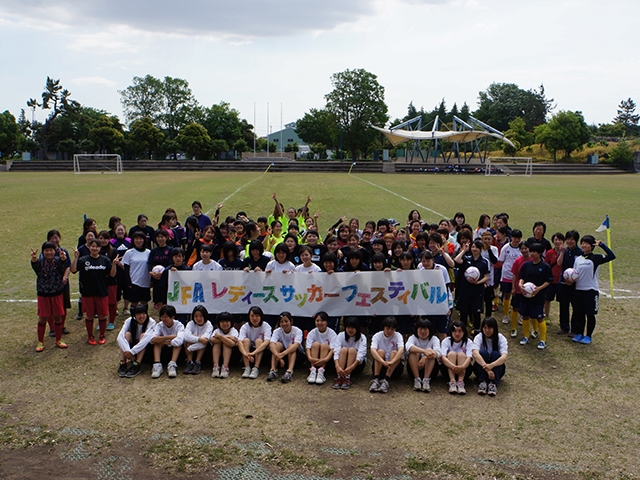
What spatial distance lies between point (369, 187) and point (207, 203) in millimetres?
14044

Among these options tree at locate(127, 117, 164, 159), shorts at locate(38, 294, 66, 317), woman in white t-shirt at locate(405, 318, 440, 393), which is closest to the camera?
woman in white t-shirt at locate(405, 318, 440, 393)

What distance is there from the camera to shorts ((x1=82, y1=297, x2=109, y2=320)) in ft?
27.1

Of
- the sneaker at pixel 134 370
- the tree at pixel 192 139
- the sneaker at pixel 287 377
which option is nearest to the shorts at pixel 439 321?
the sneaker at pixel 287 377

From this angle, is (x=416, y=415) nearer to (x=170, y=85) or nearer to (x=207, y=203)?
(x=207, y=203)

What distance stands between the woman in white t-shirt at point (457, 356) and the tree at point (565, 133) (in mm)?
66201

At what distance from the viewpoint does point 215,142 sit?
78.8 m

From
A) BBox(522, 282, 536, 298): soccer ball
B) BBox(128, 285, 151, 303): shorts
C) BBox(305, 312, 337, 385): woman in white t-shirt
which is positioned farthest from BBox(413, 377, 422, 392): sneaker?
BBox(128, 285, 151, 303): shorts

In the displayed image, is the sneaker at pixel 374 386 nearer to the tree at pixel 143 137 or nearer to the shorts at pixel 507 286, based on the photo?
the shorts at pixel 507 286

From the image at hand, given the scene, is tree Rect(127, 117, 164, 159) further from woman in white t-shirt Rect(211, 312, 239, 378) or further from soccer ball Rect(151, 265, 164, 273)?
woman in white t-shirt Rect(211, 312, 239, 378)

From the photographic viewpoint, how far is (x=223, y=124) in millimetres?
90500

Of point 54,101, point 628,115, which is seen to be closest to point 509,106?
point 628,115

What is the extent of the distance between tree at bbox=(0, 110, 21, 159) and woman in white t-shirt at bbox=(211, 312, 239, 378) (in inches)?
2831

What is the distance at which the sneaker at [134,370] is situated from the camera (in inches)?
283

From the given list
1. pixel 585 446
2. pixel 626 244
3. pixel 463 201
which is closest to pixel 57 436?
pixel 585 446
